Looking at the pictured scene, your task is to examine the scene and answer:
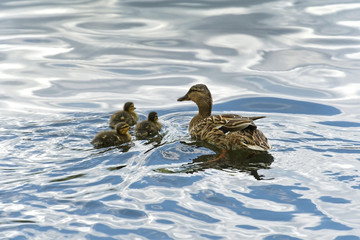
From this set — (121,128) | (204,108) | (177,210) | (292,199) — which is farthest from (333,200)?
(204,108)

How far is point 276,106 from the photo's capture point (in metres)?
10.2

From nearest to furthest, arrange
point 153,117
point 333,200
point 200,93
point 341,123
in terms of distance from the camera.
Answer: point 333,200 < point 153,117 < point 341,123 < point 200,93

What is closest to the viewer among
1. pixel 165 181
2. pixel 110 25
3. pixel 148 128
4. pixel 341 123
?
pixel 165 181

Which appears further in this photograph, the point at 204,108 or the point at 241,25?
the point at 241,25

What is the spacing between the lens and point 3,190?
6477mm

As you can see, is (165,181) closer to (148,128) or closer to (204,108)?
(148,128)

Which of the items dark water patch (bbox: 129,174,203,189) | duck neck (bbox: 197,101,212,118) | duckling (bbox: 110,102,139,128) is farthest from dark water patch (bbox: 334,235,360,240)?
duckling (bbox: 110,102,139,128)

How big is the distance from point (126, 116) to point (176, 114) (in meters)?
0.95

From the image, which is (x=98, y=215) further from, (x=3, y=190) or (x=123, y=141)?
(x=123, y=141)

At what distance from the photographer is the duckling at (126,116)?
30.2 feet

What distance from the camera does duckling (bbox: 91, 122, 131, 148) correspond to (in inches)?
317

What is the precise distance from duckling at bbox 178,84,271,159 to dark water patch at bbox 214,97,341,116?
0.88 m

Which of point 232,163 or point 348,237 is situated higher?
point 232,163

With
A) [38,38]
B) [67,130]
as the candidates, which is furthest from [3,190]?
[38,38]
